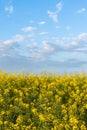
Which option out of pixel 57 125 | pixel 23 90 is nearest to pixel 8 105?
pixel 23 90

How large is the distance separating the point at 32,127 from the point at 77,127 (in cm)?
111

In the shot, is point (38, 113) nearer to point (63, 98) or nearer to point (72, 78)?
point (63, 98)

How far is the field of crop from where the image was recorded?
9.37m

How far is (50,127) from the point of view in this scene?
30.7ft

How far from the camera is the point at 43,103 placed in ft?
32.8

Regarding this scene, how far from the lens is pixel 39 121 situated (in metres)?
9.58

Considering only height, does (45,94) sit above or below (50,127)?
above

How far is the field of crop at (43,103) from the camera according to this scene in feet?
30.7

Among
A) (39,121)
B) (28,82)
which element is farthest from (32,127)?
(28,82)

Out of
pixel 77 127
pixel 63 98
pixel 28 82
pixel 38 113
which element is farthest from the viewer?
A: pixel 28 82

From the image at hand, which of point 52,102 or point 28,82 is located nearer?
point 52,102

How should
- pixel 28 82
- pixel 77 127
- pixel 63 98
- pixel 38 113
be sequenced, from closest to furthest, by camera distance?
1. pixel 77 127
2. pixel 38 113
3. pixel 63 98
4. pixel 28 82

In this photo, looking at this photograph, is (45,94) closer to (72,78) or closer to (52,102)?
(52,102)

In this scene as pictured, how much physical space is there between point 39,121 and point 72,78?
91.5 inches
